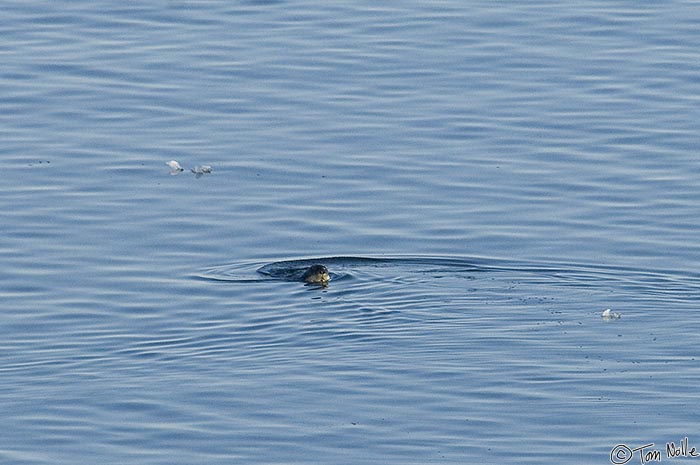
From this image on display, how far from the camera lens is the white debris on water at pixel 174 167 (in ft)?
90.4

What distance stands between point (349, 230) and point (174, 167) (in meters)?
3.43

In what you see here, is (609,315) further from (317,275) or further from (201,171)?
(201,171)

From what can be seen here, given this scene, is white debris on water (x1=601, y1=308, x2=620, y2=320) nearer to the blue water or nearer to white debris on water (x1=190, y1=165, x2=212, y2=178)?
the blue water

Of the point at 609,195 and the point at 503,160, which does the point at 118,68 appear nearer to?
the point at 503,160

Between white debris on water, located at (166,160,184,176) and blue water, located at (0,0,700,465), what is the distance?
14cm

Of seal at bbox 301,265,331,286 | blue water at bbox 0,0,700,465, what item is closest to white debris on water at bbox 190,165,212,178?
blue water at bbox 0,0,700,465

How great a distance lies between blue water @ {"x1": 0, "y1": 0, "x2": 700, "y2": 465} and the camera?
1909 cm

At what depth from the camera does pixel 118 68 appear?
3206 cm

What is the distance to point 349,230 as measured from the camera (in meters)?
25.4

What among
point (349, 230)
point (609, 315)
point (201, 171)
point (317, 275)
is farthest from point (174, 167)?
point (609, 315)

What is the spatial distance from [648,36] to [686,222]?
8785 mm

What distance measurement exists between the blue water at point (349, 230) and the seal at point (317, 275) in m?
0.20

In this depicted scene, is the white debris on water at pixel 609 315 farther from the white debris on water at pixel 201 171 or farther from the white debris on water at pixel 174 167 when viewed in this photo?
the white debris on water at pixel 174 167

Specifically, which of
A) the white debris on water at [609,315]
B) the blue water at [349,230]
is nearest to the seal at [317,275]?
the blue water at [349,230]
